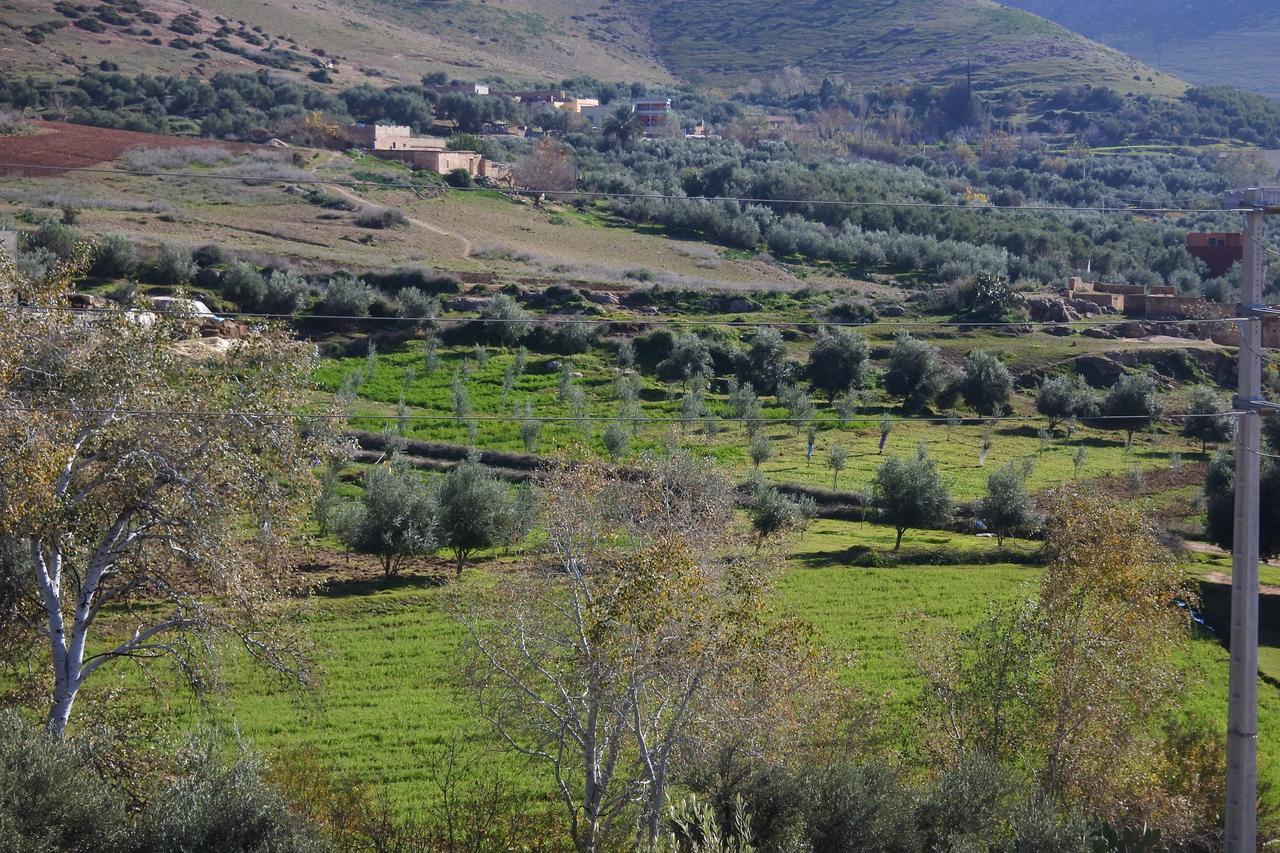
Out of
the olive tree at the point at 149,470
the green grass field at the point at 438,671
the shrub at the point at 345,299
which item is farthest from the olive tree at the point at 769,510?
the shrub at the point at 345,299

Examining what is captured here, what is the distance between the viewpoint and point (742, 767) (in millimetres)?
12344

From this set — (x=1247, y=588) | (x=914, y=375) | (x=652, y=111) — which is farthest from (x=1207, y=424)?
(x=652, y=111)

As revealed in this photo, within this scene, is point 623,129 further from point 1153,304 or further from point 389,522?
point 389,522

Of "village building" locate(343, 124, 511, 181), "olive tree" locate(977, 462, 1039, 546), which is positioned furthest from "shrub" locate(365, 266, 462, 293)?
"olive tree" locate(977, 462, 1039, 546)

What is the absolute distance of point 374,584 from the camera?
26.9 meters

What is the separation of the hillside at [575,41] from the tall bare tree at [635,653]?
8593cm

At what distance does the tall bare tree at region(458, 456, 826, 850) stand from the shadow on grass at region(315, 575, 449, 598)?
11.8 metres

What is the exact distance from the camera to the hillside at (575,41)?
331ft

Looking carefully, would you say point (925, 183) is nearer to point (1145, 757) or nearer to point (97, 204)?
point (97, 204)

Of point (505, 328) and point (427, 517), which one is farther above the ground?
point (505, 328)

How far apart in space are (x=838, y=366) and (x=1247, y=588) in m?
38.8

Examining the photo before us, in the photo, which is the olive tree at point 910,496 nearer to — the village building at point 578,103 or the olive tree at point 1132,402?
the olive tree at point 1132,402

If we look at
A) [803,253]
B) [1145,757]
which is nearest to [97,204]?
[803,253]

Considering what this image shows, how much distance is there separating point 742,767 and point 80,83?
83.9 metres
